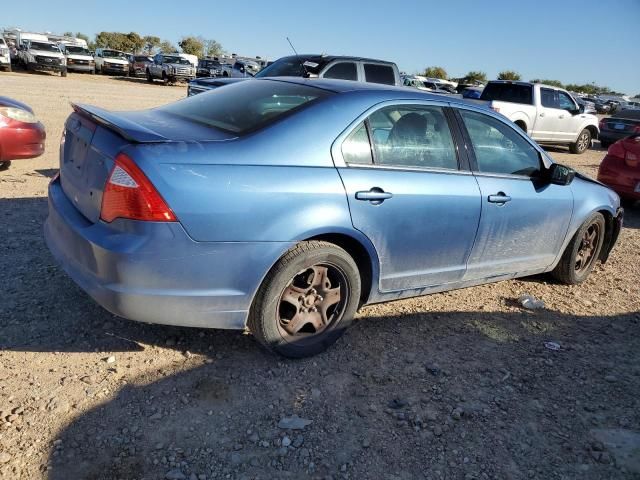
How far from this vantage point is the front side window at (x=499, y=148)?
13.2 ft

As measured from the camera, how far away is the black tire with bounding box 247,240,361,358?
10.2 feet

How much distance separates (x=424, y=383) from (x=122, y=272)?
1.80m

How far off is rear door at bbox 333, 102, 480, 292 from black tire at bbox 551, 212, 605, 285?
153 cm

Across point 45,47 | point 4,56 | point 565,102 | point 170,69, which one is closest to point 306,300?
point 565,102

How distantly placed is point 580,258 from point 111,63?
3831cm

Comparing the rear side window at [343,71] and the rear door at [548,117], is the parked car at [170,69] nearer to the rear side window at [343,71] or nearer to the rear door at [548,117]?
the rear door at [548,117]

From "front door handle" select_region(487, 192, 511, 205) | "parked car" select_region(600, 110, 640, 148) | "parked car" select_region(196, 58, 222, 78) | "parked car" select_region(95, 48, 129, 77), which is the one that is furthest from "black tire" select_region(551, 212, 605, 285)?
"parked car" select_region(95, 48, 129, 77)

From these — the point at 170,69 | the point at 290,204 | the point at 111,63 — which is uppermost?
the point at 290,204

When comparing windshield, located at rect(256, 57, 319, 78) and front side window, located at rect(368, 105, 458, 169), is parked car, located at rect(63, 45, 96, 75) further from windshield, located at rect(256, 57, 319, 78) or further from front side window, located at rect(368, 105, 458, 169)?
front side window, located at rect(368, 105, 458, 169)

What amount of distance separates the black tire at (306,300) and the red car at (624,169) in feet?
21.4

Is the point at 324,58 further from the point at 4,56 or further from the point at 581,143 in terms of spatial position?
the point at 4,56

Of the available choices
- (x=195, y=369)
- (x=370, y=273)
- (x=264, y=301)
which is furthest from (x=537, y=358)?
(x=195, y=369)

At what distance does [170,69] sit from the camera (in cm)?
3344

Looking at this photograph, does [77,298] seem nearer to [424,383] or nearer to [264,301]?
[264,301]
